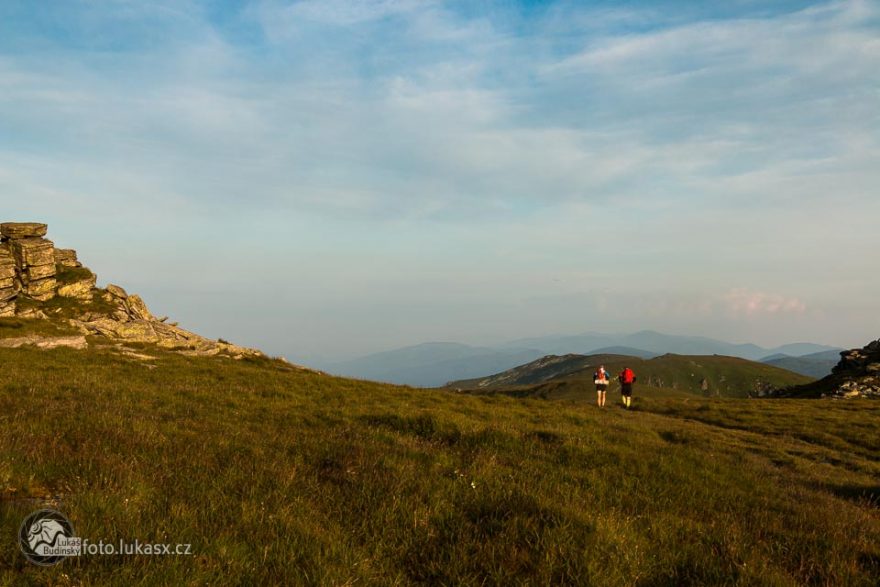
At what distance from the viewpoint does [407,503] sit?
20.2 ft

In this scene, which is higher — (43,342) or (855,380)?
(43,342)

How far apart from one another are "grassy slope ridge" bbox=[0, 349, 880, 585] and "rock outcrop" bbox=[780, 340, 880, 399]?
61.7m

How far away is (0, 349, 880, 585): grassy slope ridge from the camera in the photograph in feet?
15.4

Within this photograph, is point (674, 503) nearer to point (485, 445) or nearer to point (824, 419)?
point (485, 445)

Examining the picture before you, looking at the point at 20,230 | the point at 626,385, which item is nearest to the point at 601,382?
the point at 626,385

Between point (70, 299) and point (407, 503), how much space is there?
5755 cm

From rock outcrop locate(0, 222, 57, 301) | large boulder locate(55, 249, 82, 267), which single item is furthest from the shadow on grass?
large boulder locate(55, 249, 82, 267)

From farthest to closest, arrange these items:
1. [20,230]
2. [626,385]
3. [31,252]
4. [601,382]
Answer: [20,230], [31,252], [626,385], [601,382]

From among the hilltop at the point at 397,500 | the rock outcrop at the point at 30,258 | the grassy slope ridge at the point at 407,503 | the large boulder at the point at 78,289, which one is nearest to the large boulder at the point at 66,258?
the rock outcrop at the point at 30,258

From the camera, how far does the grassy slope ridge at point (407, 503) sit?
4680 mm

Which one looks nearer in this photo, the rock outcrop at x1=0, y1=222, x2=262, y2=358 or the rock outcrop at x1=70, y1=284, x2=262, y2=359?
the rock outcrop at x1=70, y1=284, x2=262, y2=359

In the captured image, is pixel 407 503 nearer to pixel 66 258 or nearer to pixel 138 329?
pixel 138 329

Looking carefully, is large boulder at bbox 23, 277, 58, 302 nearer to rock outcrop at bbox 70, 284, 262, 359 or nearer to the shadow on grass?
rock outcrop at bbox 70, 284, 262, 359

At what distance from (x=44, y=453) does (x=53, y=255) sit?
5736cm
